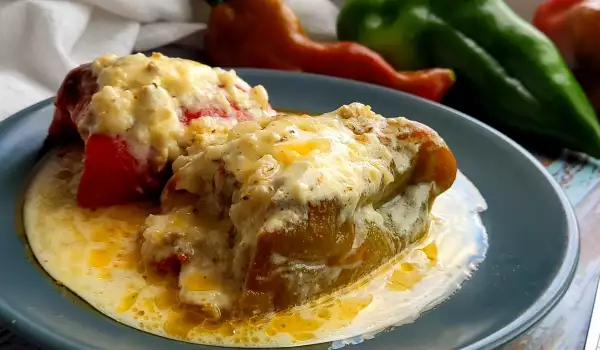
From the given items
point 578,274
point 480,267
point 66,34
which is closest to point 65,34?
point 66,34

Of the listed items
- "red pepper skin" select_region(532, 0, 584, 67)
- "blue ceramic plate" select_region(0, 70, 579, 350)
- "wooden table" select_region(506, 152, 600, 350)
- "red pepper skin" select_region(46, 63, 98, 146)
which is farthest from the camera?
"red pepper skin" select_region(532, 0, 584, 67)

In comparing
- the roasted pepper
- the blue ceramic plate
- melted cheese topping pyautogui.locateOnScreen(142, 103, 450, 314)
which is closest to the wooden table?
the blue ceramic plate

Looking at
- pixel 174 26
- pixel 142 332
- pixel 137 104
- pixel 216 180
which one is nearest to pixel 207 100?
pixel 137 104

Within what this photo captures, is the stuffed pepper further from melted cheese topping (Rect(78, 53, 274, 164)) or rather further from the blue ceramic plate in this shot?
the blue ceramic plate

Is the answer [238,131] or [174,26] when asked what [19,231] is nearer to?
[238,131]

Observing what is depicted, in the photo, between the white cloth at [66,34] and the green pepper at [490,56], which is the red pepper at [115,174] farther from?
the green pepper at [490,56]

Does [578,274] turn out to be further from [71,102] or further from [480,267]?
[71,102]

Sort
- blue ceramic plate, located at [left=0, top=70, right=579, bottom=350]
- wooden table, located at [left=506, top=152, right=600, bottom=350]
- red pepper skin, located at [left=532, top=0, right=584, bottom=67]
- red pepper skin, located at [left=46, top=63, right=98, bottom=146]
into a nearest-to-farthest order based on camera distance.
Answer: blue ceramic plate, located at [left=0, top=70, right=579, bottom=350] < wooden table, located at [left=506, top=152, right=600, bottom=350] < red pepper skin, located at [left=46, top=63, right=98, bottom=146] < red pepper skin, located at [left=532, top=0, right=584, bottom=67]

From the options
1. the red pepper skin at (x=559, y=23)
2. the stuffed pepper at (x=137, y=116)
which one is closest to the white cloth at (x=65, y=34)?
the stuffed pepper at (x=137, y=116)
